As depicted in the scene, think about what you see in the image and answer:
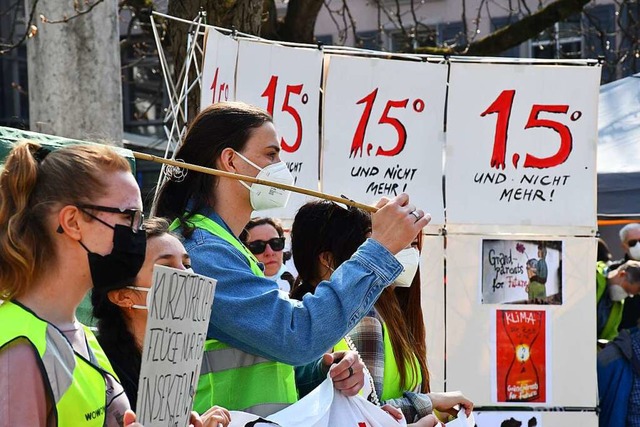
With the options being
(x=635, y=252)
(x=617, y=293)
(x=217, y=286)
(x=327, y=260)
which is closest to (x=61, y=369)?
(x=217, y=286)

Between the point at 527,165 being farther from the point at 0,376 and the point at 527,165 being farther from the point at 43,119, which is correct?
the point at 0,376

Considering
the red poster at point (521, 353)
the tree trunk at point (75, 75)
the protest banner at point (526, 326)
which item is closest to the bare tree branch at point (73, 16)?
the tree trunk at point (75, 75)

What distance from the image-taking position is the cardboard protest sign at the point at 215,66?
5637 mm

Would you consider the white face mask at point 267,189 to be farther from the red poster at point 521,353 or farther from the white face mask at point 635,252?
the white face mask at point 635,252

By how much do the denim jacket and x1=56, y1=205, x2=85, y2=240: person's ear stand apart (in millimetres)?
582

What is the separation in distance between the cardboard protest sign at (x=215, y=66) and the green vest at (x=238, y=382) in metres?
2.99

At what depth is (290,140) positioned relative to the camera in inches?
229

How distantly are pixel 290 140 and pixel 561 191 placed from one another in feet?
4.71

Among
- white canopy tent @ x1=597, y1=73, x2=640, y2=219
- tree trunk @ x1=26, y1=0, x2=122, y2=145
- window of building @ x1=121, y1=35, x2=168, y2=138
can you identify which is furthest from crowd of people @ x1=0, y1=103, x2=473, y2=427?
window of building @ x1=121, y1=35, x2=168, y2=138

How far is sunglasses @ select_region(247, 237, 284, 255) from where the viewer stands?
5250 millimetres

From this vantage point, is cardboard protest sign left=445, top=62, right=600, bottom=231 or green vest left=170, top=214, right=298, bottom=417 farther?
cardboard protest sign left=445, top=62, right=600, bottom=231

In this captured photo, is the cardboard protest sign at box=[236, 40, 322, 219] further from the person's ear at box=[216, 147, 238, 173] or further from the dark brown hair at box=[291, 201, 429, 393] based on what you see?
the person's ear at box=[216, 147, 238, 173]

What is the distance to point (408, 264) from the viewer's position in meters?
3.43

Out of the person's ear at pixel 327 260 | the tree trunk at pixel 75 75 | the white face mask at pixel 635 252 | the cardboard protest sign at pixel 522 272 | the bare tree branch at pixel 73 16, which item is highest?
the bare tree branch at pixel 73 16
